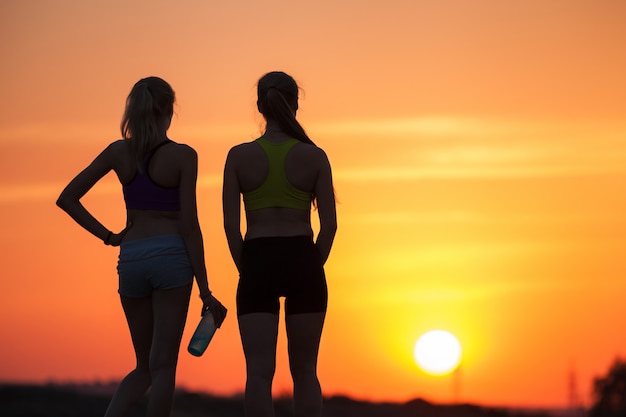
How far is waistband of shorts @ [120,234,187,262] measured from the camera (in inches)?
341

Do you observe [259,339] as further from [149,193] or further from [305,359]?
[149,193]

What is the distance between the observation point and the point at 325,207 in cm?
853

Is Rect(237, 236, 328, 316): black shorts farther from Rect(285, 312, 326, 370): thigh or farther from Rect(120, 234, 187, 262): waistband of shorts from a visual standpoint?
Rect(120, 234, 187, 262): waistband of shorts

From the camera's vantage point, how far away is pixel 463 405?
1773 cm

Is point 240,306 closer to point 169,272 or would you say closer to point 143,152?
point 169,272

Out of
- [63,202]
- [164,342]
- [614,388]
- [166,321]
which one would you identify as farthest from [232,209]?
[614,388]

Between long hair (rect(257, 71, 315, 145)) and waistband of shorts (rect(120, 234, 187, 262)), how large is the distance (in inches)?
41.7

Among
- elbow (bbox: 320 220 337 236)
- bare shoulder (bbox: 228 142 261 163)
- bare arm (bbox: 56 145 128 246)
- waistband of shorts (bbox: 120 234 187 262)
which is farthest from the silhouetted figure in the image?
bare arm (bbox: 56 145 128 246)

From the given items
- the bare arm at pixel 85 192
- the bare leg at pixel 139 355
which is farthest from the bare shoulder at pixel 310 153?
the bare leg at pixel 139 355

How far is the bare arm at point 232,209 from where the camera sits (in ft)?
27.4

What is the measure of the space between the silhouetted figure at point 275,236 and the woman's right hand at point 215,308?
43 cm

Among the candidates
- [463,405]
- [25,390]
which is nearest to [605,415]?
[463,405]

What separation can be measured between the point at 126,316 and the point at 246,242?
3.68 feet

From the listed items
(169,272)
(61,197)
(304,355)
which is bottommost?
(304,355)
